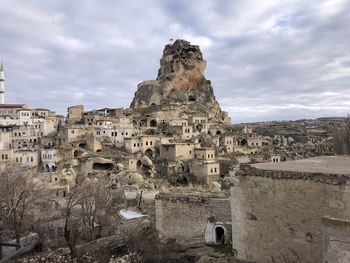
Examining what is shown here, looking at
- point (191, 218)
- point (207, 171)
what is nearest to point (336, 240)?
point (191, 218)

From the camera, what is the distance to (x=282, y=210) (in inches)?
289

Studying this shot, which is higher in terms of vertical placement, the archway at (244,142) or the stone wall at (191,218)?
the archway at (244,142)

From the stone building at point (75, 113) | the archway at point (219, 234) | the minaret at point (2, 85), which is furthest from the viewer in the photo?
the minaret at point (2, 85)

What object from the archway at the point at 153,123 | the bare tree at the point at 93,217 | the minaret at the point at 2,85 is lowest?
the bare tree at the point at 93,217

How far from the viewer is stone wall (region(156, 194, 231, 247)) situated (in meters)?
10.5

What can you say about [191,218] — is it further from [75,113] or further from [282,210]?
[75,113]

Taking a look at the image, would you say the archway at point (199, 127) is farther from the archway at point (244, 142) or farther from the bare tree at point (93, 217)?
the bare tree at point (93, 217)

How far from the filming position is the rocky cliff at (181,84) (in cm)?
8288

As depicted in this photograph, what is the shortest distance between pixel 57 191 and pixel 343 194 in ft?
118

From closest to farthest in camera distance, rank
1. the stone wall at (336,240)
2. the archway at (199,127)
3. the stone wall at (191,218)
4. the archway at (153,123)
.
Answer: the stone wall at (336,240)
the stone wall at (191,218)
the archway at (199,127)
the archway at (153,123)

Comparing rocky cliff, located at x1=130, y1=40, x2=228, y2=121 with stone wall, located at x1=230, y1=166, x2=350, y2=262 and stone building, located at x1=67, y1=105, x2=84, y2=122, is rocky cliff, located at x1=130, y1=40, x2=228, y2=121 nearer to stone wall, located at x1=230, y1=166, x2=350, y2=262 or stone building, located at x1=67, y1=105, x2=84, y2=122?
stone building, located at x1=67, y1=105, x2=84, y2=122

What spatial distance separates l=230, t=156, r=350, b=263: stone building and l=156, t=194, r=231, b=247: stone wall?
2.18 m

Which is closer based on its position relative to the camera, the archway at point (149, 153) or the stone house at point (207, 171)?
the stone house at point (207, 171)

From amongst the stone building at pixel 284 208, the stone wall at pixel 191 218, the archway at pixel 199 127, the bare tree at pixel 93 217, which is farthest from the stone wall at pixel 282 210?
the archway at pixel 199 127
